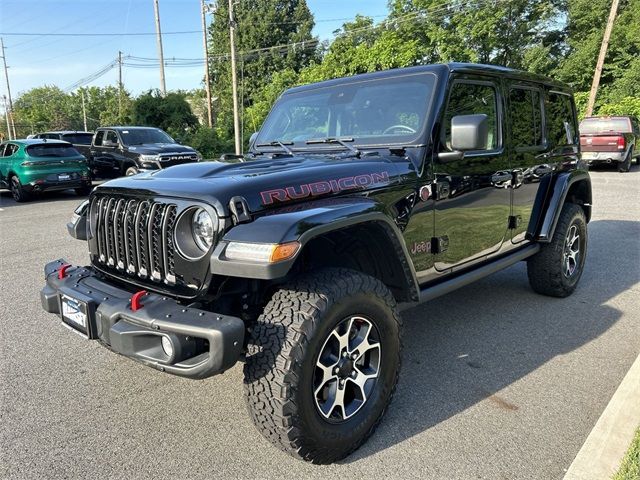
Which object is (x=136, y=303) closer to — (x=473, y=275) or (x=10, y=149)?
(x=473, y=275)

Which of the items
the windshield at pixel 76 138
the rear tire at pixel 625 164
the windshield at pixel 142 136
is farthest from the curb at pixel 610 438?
the windshield at pixel 76 138

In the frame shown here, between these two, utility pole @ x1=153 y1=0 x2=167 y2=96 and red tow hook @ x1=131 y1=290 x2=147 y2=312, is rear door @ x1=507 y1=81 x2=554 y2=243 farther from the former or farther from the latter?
utility pole @ x1=153 y1=0 x2=167 y2=96

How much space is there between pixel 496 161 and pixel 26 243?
7.01 meters

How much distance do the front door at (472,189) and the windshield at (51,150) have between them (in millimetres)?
11969

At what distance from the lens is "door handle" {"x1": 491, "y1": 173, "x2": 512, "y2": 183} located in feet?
12.0

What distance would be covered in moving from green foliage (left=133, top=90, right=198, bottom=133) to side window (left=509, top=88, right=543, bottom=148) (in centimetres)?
2200

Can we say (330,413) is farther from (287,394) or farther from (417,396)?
(417,396)

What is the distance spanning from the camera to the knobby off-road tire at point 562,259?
449 centimetres

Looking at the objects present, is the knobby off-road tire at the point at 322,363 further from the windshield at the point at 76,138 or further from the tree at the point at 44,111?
the tree at the point at 44,111

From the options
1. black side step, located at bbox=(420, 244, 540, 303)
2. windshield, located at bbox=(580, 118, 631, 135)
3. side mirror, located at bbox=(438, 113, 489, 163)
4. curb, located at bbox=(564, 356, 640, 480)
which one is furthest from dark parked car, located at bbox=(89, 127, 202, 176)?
windshield, located at bbox=(580, 118, 631, 135)

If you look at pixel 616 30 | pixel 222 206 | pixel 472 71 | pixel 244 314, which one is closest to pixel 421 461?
pixel 244 314

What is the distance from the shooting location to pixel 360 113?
11.3ft

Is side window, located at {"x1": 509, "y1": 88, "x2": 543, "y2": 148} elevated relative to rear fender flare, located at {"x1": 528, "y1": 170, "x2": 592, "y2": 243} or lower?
elevated

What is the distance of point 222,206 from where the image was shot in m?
2.23
